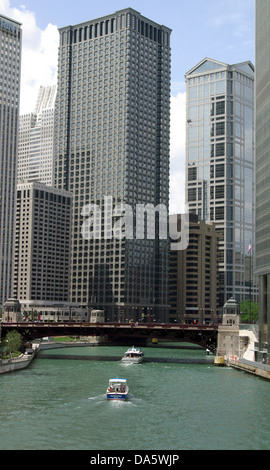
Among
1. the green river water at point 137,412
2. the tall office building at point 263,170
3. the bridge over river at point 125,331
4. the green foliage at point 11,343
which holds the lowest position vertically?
the green river water at point 137,412

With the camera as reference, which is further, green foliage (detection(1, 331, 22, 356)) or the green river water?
green foliage (detection(1, 331, 22, 356))

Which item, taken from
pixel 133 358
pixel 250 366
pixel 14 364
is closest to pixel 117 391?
pixel 14 364

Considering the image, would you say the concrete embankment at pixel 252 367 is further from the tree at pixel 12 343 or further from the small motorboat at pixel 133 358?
the tree at pixel 12 343

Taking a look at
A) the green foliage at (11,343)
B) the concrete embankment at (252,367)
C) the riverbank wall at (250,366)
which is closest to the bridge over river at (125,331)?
the green foliage at (11,343)

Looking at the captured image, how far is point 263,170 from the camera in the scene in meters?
122

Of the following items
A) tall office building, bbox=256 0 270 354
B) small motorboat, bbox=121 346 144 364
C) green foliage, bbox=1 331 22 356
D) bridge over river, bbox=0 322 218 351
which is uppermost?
tall office building, bbox=256 0 270 354

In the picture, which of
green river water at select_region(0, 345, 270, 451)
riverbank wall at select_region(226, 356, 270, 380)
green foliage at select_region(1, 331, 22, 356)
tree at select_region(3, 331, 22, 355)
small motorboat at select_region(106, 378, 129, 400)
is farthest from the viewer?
tree at select_region(3, 331, 22, 355)

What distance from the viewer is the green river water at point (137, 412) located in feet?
196

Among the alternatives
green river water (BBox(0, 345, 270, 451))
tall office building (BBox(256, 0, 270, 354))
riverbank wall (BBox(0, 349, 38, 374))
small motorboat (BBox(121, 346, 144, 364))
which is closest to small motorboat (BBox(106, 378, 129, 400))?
green river water (BBox(0, 345, 270, 451))

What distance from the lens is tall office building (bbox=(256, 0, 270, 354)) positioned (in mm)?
118625

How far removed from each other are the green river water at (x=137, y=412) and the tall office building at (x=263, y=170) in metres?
12.8

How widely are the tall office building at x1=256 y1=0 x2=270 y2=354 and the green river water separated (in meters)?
12.8

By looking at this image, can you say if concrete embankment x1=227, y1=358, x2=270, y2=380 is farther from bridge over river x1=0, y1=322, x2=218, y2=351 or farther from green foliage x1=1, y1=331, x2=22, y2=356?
green foliage x1=1, y1=331, x2=22, y2=356

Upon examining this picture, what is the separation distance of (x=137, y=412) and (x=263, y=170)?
60045 millimetres
